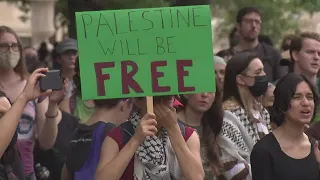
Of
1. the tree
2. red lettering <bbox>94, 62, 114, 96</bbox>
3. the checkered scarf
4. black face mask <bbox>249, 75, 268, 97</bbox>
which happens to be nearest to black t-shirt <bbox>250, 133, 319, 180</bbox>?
the checkered scarf

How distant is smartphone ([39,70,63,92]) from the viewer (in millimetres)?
5230

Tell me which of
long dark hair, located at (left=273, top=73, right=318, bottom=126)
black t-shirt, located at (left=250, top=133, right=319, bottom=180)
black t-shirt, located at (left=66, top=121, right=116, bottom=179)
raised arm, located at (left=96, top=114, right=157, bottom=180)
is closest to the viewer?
A: raised arm, located at (left=96, top=114, right=157, bottom=180)

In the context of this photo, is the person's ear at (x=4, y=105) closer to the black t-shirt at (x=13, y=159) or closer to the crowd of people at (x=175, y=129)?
the crowd of people at (x=175, y=129)

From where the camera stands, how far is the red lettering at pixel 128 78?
503 centimetres

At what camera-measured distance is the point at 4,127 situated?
5156 mm

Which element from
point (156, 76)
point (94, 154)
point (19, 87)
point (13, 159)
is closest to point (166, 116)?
point (156, 76)

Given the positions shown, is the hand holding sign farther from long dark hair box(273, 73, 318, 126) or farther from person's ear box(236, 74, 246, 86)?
person's ear box(236, 74, 246, 86)

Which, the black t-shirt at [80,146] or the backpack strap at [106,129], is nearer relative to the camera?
the backpack strap at [106,129]

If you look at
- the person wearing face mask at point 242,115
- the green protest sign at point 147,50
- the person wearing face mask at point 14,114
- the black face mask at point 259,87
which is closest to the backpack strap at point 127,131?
→ the green protest sign at point 147,50

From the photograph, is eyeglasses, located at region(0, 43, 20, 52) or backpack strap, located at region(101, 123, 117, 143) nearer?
backpack strap, located at region(101, 123, 117, 143)

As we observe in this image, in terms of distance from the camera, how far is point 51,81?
17.2ft

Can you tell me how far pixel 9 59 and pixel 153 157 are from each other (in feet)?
8.05

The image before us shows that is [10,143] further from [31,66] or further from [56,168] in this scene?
[31,66]

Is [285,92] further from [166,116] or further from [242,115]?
[166,116]
